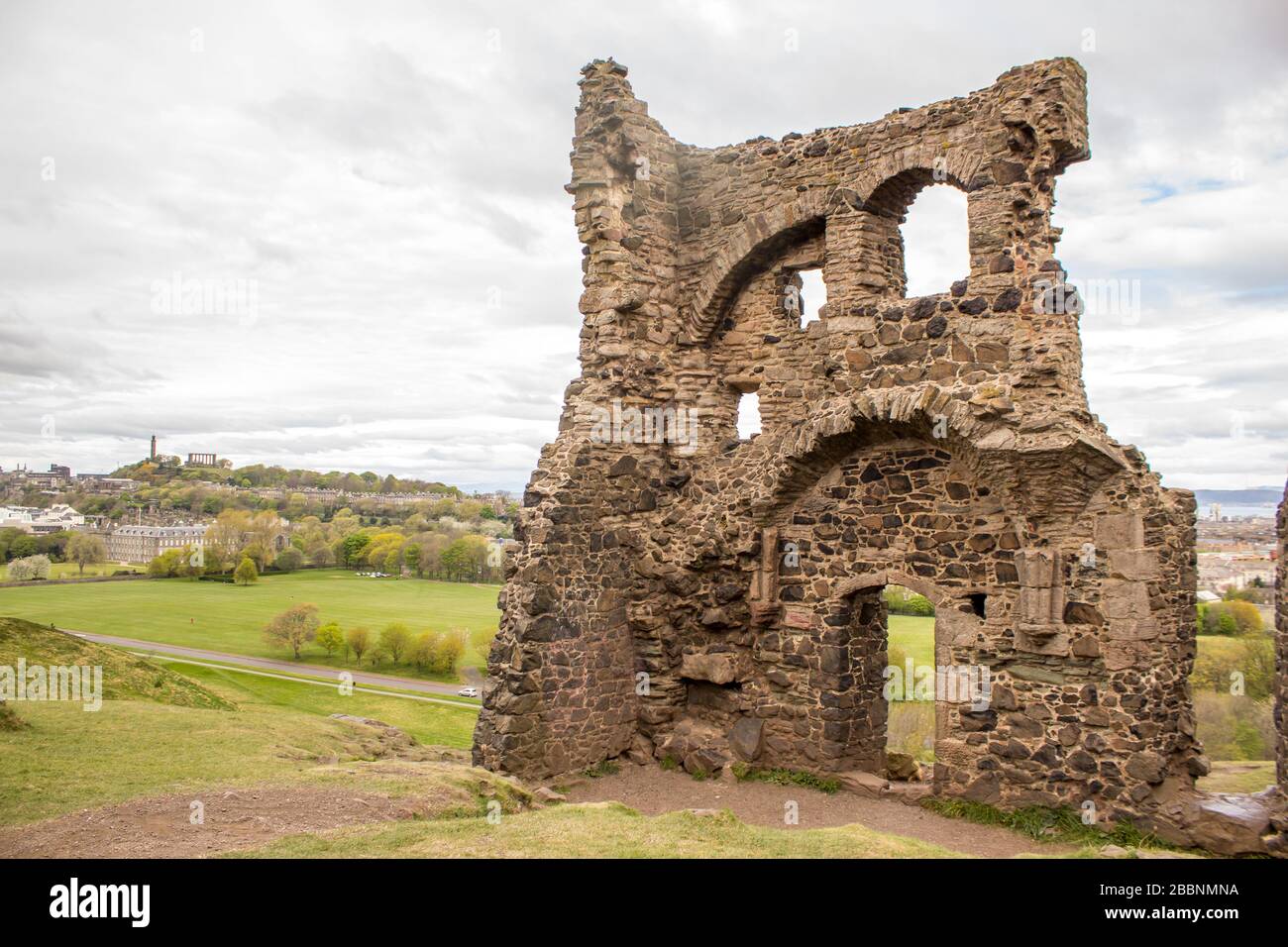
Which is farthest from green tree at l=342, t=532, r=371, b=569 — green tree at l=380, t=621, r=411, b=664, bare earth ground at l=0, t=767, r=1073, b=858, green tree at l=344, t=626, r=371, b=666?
bare earth ground at l=0, t=767, r=1073, b=858

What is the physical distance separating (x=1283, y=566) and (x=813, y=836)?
205 inches

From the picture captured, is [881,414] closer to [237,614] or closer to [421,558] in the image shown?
[237,614]

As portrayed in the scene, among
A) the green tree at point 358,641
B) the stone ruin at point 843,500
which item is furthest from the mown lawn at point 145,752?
the green tree at point 358,641

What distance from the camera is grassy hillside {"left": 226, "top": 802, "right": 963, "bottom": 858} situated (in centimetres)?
667

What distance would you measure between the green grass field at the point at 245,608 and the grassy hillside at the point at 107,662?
1602 cm

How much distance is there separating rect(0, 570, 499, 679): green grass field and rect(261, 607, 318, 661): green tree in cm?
46

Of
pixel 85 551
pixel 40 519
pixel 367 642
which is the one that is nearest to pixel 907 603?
pixel 367 642

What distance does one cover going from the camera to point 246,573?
44969 mm

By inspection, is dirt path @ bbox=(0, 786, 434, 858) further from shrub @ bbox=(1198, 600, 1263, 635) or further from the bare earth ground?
shrub @ bbox=(1198, 600, 1263, 635)

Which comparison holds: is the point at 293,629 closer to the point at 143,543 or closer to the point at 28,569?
the point at 28,569

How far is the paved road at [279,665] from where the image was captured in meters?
30.0

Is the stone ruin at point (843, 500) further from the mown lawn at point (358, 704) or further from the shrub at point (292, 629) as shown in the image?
the shrub at point (292, 629)

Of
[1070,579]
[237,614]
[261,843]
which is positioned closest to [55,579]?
[237,614]
